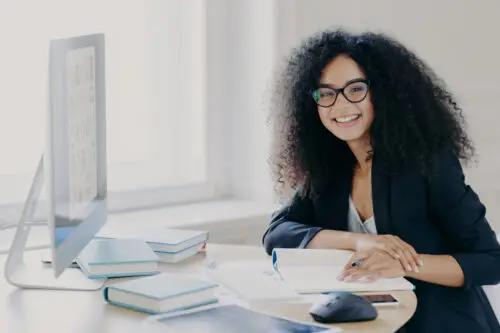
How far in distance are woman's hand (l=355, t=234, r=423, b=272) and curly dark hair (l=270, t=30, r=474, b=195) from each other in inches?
8.4

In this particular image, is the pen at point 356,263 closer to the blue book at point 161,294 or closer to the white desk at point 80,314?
the white desk at point 80,314

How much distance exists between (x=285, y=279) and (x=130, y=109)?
120cm

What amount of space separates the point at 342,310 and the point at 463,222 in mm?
609

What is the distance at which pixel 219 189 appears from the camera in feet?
10.5

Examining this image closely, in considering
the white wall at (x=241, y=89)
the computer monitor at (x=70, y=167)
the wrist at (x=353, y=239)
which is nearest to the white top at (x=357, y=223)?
the wrist at (x=353, y=239)

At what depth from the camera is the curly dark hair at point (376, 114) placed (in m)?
2.25

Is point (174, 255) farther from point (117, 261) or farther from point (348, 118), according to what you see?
point (348, 118)

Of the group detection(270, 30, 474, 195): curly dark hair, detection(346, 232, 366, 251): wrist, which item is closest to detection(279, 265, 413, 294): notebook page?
detection(346, 232, 366, 251): wrist

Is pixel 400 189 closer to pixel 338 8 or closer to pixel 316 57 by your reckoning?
pixel 316 57

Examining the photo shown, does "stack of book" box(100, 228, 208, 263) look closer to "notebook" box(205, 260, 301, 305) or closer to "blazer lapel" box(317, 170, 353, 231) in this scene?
"notebook" box(205, 260, 301, 305)

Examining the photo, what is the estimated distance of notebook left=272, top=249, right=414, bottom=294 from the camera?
187cm

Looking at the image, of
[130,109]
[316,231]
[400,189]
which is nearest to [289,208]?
[316,231]

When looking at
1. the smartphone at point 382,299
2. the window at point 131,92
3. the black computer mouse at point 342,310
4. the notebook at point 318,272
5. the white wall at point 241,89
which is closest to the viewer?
the black computer mouse at point 342,310

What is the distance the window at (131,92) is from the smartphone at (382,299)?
51.4 inches
